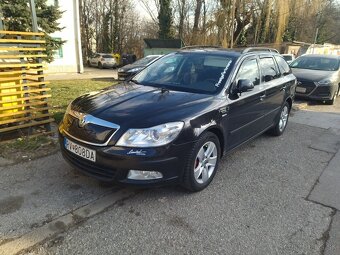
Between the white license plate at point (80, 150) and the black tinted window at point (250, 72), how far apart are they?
2.19 m

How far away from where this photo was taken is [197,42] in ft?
80.1

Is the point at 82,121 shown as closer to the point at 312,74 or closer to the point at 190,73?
the point at 190,73

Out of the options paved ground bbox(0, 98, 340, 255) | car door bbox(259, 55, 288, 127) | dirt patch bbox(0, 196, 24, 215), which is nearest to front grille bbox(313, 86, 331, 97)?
car door bbox(259, 55, 288, 127)

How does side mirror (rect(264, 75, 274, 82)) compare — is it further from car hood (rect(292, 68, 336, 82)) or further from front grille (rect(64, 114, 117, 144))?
car hood (rect(292, 68, 336, 82))

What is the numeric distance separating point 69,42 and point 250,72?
59.1 ft

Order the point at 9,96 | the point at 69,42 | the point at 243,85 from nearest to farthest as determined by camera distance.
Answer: the point at 243,85, the point at 9,96, the point at 69,42

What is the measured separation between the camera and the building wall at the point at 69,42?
63.1ft

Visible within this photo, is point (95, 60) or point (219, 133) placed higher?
point (219, 133)

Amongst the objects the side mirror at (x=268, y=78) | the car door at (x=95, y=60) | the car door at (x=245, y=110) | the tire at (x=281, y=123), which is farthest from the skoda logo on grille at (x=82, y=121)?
the car door at (x=95, y=60)

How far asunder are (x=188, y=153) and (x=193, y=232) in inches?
31.9

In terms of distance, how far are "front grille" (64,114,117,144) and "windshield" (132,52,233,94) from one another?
4.15 feet

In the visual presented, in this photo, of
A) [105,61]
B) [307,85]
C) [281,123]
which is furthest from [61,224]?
[105,61]

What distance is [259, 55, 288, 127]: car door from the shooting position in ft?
16.0

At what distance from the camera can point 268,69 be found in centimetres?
507
